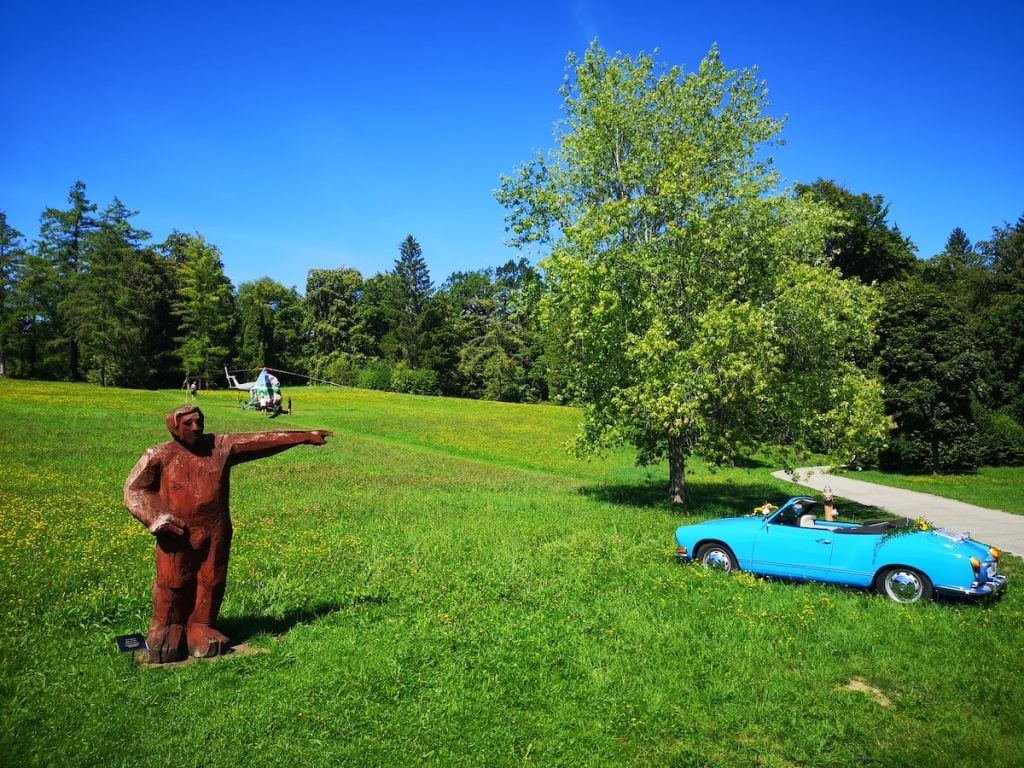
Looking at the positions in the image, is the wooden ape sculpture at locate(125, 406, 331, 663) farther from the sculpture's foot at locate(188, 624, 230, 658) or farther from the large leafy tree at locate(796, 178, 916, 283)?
the large leafy tree at locate(796, 178, 916, 283)

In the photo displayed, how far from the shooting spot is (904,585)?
10461 mm

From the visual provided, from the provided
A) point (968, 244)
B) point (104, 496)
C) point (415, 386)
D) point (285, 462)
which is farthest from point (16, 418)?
point (968, 244)

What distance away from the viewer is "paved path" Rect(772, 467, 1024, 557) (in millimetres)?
16797

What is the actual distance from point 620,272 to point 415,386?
63730 mm

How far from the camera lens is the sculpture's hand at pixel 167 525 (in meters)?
7.36

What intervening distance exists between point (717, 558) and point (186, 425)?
9313 millimetres

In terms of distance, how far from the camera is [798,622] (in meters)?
9.24

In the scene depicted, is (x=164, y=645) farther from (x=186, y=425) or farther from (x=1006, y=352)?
(x=1006, y=352)

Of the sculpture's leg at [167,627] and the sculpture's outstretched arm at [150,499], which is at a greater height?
the sculpture's outstretched arm at [150,499]

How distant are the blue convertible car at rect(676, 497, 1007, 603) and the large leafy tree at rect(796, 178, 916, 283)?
44416mm

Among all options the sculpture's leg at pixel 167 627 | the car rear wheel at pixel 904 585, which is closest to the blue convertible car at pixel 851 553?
the car rear wheel at pixel 904 585

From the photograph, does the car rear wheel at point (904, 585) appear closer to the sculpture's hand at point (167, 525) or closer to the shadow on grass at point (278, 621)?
the shadow on grass at point (278, 621)

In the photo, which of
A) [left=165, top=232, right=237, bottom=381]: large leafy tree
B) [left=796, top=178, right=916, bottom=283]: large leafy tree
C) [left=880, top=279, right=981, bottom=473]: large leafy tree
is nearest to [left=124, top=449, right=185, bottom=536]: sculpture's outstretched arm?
[left=880, top=279, right=981, bottom=473]: large leafy tree

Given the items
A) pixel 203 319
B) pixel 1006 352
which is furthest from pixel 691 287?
pixel 203 319
